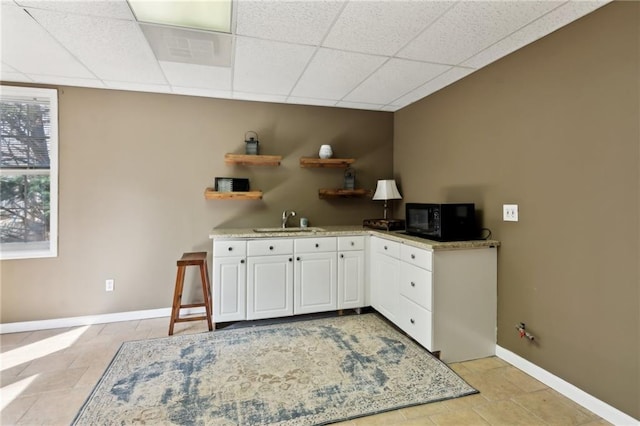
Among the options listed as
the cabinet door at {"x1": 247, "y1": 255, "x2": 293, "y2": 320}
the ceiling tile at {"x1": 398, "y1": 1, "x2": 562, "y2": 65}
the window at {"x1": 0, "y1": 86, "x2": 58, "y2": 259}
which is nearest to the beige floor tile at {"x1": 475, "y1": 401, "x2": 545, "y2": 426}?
the cabinet door at {"x1": 247, "y1": 255, "x2": 293, "y2": 320}

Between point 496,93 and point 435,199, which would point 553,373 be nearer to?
point 435,199

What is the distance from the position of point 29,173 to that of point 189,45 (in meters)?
2.12

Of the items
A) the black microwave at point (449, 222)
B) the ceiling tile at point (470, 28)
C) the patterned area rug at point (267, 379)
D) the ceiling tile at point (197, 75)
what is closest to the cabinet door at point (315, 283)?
the patterned area rug at point (267, 379)

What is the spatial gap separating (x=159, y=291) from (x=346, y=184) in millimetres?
2330

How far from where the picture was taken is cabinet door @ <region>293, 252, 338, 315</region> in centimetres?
302

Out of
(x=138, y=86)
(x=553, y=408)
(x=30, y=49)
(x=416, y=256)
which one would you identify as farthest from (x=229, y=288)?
Result: (x=553, y=408)

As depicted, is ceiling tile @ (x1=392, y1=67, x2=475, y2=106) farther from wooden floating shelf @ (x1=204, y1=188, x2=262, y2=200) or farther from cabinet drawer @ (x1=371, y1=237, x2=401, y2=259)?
wooden floating shelf @ (x1=204, y1=188, x2=262, y2=200)

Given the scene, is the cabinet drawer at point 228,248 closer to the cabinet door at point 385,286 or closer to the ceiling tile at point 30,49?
the cabinet door at point 385,286

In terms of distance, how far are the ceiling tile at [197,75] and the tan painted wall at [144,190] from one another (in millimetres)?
372

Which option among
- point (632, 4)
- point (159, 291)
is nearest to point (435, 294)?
point (632, 4)

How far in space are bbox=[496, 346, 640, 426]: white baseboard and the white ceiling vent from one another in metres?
3.00

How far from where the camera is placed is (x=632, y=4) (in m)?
1.58

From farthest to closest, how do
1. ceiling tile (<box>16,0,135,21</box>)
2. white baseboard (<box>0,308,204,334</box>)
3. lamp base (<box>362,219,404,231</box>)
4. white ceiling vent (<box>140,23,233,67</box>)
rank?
lamp base (<box>362,219,404,231</box>), white baseboard (<box>0,308,204,334</box>), white ceiling vent (<box>140,23,233,67</box>), ceiling tile (<box>16,0,135,21</box>)

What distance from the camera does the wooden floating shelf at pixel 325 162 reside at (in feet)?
11.4
